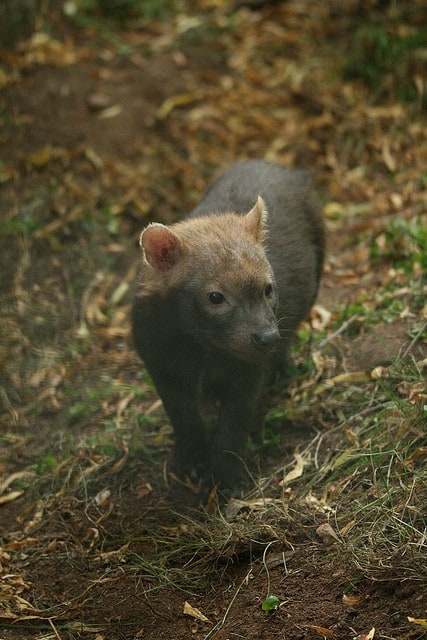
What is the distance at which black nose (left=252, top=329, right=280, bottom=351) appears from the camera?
5086mm

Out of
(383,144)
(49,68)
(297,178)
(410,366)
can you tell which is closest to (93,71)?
A: (49,68)

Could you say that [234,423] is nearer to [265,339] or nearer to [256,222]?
[265,339]

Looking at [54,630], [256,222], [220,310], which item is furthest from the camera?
[256,222]

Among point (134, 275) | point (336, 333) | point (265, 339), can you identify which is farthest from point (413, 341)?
point (134, 275)

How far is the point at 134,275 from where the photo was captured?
28.9 feet

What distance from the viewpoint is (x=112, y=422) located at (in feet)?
22.8

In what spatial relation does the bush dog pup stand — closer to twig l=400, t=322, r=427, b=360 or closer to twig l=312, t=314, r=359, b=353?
twig l=312, t=314, r=359, b=353

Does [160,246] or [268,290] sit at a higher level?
[160,246]

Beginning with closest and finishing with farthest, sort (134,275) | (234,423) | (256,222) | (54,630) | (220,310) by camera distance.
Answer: (54,630) → (220,310) → (256,222) → (234,423) → (134,275)

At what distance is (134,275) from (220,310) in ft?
12.1

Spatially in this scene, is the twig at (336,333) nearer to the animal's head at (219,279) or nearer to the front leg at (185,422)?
the front leg at (185,422)

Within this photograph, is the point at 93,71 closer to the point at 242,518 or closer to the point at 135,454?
the point at 135,454

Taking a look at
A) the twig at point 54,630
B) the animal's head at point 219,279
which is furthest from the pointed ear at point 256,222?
the twig at point 54,630

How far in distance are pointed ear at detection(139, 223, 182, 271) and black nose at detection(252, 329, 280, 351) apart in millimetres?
760
